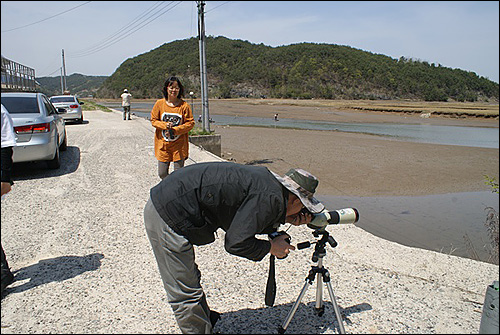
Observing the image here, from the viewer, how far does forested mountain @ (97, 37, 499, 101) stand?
77.9m

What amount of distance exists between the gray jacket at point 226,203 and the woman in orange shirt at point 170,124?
3270 mm

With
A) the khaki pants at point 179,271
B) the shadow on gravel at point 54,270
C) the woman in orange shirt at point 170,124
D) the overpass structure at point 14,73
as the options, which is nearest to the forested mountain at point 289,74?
the overpass structure at point 14,73

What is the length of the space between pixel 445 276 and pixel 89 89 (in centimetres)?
11899

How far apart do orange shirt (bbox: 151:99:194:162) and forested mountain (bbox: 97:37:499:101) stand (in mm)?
66344

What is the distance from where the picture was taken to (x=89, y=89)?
362 ft

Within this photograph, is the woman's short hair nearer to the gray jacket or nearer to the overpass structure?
the overpass structure

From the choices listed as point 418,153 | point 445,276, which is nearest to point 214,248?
point 445,276

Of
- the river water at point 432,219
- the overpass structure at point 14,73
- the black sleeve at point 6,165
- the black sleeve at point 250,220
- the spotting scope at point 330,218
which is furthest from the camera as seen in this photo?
the river water at point 432,219

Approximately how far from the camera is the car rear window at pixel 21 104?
7061 mm

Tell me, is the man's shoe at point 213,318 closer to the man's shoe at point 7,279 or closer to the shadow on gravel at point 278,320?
the shadow on gravel at point 278,320

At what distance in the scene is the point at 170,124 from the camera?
18.2 ft

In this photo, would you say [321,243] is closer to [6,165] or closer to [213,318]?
[213,318]

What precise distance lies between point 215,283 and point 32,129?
16.3 feet

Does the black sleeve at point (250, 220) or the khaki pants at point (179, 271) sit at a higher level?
the black sleeve at point (250, 220)
